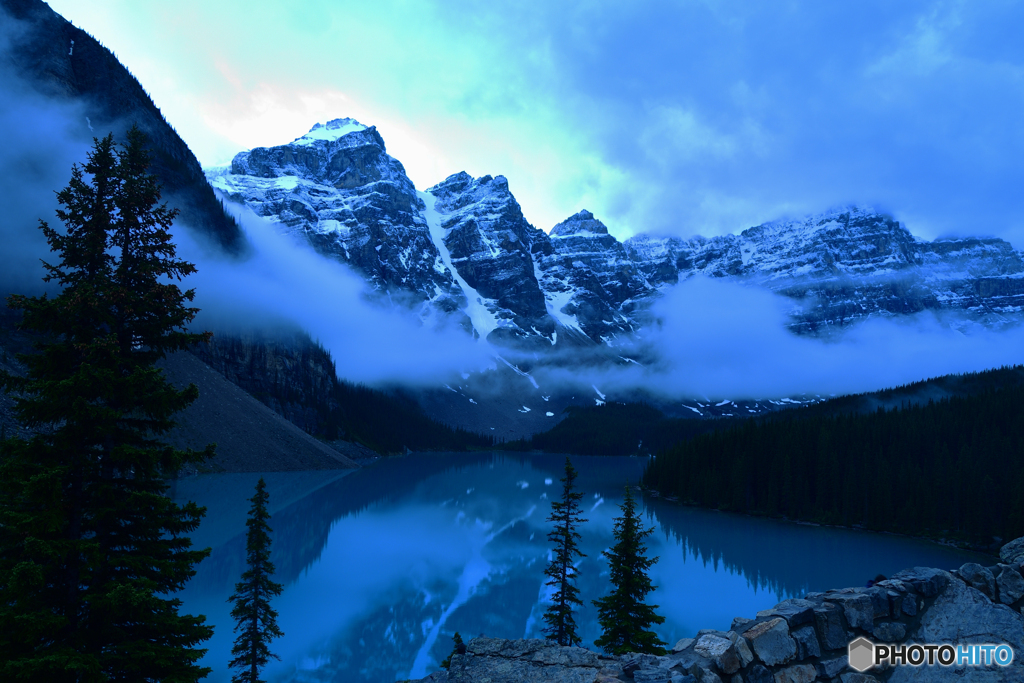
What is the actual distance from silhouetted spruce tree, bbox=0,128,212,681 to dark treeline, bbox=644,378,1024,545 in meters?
78.3

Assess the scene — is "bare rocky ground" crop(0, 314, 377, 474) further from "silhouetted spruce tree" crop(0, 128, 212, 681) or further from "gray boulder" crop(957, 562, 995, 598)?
"gray boulder" crop(957, 562, 995, 598)

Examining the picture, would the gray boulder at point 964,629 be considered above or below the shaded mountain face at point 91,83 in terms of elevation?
below

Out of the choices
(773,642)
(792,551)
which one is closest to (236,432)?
(792,551)

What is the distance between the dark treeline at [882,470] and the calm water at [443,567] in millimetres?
6478

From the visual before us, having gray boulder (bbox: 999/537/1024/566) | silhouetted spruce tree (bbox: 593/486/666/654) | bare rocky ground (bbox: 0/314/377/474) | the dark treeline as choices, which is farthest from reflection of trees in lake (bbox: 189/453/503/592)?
the dark treeline

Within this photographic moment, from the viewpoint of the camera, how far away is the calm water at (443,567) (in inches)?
1158

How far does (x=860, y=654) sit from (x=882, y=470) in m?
88.0

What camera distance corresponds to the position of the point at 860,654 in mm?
6660

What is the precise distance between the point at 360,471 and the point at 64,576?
126m

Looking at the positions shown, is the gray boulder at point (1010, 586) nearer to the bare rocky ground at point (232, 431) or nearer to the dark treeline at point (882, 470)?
the dark treeline at point (882, 470)

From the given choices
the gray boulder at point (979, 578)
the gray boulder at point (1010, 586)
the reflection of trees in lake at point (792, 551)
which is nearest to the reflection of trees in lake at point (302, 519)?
the reflection of trees in lake at point (792, 551)

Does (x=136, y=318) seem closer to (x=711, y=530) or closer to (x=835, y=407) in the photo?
(x=711, y=530)

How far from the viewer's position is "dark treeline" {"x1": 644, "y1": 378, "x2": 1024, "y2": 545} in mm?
68250

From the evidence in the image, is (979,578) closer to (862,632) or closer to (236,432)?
(862,632)
